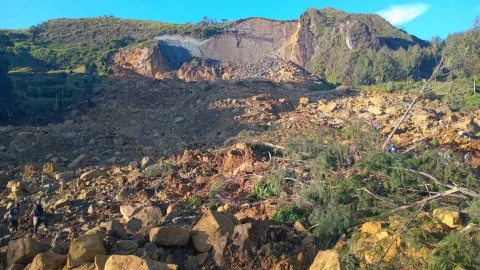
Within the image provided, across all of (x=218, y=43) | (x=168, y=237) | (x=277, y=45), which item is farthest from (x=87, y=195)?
(x=277, y=45)

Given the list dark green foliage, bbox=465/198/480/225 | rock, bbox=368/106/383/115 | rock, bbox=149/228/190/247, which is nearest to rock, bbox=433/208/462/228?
dark green foliage, bbox=465/198/480/225

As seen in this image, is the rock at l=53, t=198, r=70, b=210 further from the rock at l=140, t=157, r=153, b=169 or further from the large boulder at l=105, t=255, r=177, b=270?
the large boulder at l=105, t=255, r=177, b=270

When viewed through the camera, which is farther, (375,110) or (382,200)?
(375,110)

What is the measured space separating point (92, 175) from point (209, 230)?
4689mm

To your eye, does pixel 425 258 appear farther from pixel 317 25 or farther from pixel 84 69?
pixel 317 25

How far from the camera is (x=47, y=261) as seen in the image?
3467 millimetres

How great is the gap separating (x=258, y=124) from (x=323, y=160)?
768 cm

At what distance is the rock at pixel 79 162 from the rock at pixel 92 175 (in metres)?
Result: 1.48

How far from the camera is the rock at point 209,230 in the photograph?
398 centimetres

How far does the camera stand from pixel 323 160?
5547mm

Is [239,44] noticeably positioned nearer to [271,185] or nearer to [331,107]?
[331,107]

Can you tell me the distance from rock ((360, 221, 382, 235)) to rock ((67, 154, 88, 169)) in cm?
717

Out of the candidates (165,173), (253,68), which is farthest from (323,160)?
(253,68)

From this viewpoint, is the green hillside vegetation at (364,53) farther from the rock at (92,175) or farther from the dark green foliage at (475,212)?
the dark green foliage at (475,212)
